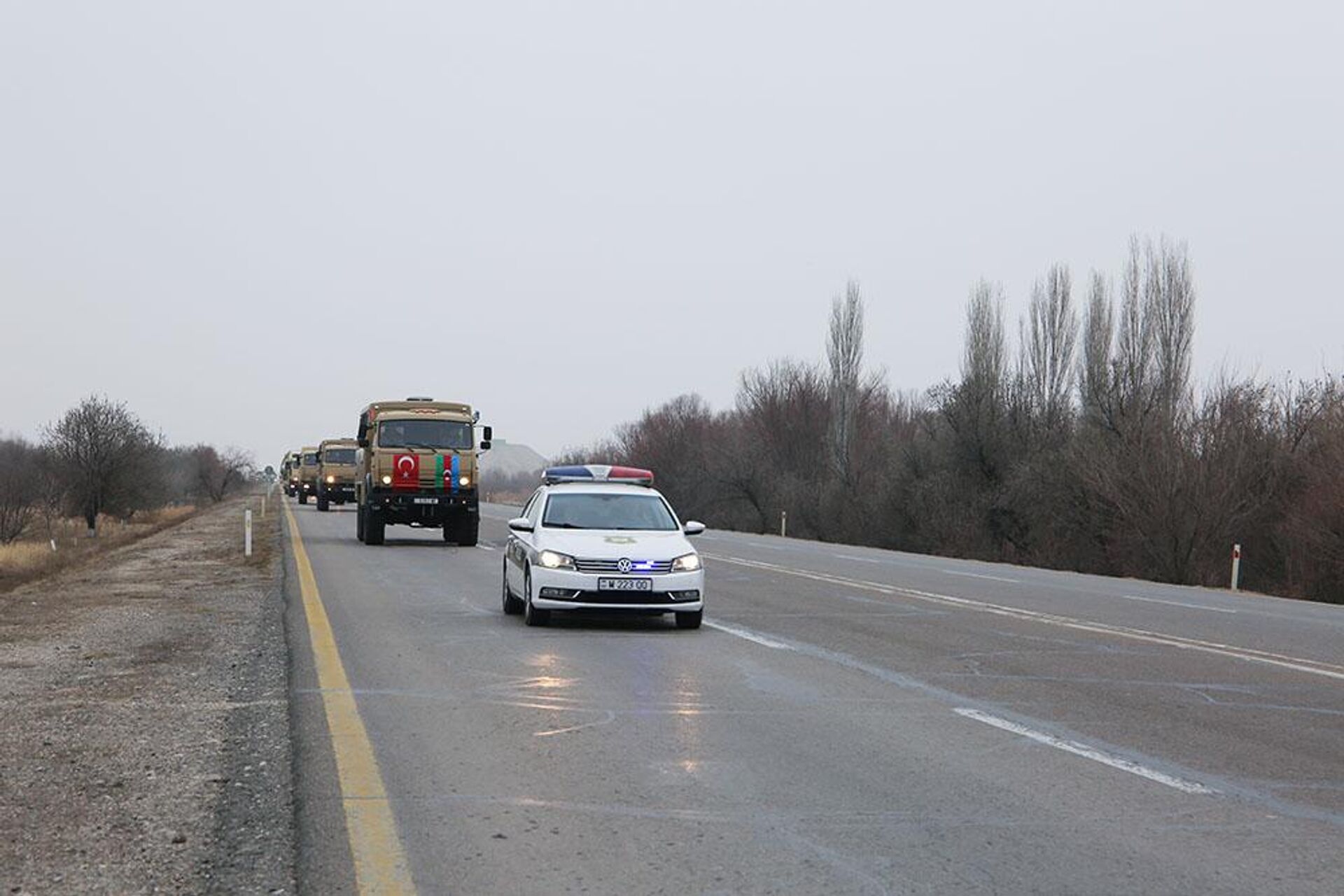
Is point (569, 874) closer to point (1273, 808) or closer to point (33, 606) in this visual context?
point (1273, 808)

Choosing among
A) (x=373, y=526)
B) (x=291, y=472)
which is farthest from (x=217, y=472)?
(x=373, y=526)

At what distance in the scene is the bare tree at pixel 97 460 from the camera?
73625 millimetres

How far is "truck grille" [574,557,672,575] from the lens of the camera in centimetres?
1445

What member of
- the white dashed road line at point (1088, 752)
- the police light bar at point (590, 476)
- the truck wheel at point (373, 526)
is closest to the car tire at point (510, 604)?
the police light bar at point (590, 476)

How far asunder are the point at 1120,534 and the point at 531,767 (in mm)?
36996

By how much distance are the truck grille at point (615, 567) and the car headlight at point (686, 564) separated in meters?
0.17

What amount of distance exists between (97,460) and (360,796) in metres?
73.2

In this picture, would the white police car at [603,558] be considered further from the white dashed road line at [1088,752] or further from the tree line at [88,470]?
the tree line at [88,470]

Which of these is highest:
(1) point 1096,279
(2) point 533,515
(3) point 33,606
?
(1) point 1096,279

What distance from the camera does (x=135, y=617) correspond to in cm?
1681

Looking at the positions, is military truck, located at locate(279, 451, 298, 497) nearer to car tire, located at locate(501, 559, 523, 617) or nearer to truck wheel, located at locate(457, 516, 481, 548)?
truck wheel, located at locate(457, 516, 481, 548)

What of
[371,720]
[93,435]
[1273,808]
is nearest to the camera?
[1273,808]

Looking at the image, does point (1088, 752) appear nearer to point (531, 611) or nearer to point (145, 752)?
point (145, 752)

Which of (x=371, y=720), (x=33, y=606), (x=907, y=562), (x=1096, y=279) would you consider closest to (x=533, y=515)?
(x=371, y=720)
